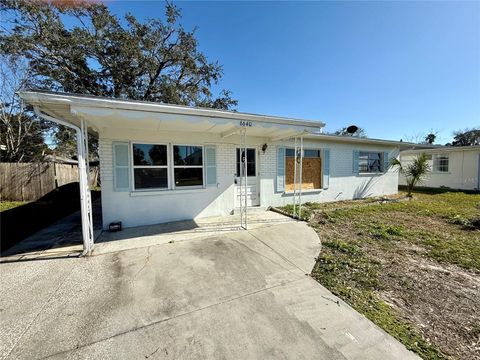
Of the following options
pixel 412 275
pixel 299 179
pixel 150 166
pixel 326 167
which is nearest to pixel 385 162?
pixel 326 167

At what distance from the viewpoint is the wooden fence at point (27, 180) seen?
8.82m

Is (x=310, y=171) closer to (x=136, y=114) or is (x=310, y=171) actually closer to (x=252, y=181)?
(x=252, y=181)

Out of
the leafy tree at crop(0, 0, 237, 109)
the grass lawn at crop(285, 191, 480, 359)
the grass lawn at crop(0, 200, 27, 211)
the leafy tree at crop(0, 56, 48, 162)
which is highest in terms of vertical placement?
the leafy tree at crop(0, 0, 237, 109)

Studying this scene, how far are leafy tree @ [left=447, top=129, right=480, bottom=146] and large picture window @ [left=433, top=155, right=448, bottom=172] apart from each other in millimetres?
31823

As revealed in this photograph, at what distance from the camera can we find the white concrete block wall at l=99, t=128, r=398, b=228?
17.9 feet

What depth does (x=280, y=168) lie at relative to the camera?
7.81 meters

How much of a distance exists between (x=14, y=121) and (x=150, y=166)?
44.1ft

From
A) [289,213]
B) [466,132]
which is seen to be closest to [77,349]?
[289,213]

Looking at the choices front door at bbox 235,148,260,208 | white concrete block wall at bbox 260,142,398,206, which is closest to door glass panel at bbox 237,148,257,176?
front door at bbox 235,148,260,208

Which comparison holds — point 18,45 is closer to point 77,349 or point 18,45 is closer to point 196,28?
point 196,28

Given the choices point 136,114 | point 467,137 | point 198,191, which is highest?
point 467,137

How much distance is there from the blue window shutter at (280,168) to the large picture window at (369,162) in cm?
464

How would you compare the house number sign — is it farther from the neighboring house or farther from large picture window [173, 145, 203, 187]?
the neighboring house

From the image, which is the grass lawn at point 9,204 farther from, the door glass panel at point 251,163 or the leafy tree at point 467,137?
the leafy tree at point 467,137
